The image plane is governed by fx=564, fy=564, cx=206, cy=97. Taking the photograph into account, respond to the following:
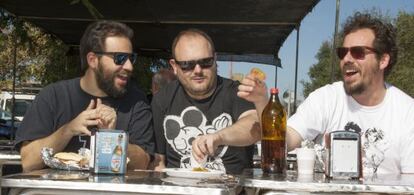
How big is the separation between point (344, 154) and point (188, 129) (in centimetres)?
96

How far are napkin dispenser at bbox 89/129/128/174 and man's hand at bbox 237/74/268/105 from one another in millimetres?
500

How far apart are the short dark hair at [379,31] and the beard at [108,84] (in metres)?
1.15

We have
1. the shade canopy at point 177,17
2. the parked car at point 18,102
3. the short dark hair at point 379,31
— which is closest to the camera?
the short dark hair at point 379,31

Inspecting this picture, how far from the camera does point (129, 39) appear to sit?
263 centimetres

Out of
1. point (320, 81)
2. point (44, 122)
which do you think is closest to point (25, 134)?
point (44, 122)

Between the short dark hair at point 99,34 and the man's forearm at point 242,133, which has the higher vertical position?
the short dark hair at point 99,34

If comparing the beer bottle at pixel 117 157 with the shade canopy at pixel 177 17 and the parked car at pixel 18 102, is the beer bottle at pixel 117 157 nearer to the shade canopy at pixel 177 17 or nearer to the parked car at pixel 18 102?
the shade canopy at pixel 177 17

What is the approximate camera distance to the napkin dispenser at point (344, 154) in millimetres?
1972

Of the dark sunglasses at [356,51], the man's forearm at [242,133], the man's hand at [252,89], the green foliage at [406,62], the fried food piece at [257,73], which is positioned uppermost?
the green foliage at [406,62]

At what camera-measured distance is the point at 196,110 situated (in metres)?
2.80

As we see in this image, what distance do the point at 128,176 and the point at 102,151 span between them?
0.42ft

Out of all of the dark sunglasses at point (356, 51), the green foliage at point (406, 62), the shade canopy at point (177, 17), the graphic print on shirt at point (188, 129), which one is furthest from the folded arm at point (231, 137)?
the green foliage at point (406, 62)

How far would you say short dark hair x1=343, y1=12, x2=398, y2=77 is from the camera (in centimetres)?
270

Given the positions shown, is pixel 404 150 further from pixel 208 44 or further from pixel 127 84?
pixel 127 84
